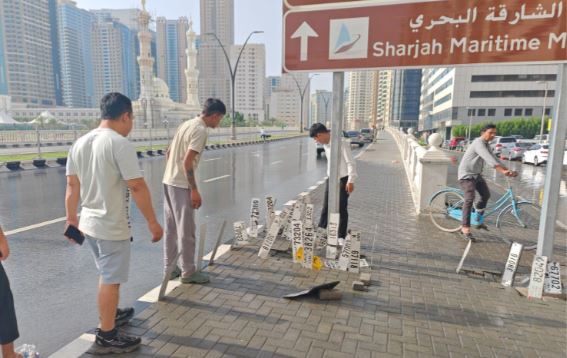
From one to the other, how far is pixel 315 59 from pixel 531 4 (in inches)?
89.5

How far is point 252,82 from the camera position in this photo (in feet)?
412

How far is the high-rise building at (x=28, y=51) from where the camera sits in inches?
3797

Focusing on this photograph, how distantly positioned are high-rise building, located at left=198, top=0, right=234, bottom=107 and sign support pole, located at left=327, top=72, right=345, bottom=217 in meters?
119

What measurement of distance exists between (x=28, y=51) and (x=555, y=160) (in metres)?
122

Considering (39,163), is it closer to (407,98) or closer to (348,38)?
(348,38)

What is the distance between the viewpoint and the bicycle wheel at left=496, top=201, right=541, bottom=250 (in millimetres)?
6427

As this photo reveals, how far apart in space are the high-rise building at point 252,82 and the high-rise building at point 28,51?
53679mm

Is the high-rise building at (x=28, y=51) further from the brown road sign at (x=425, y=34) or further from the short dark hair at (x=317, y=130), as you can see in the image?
the brown road sign at (x=425, y=34)

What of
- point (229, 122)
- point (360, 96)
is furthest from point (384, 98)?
point (229, 122)

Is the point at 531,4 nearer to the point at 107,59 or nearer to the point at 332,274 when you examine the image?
the point at 332,274

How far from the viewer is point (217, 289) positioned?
425 centimetres

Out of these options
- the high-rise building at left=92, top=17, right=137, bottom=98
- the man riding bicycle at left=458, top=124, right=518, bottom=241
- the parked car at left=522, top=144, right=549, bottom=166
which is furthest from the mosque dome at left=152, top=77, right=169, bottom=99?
the man riding bicycle at left=458, top=124, right=518, bottom=241

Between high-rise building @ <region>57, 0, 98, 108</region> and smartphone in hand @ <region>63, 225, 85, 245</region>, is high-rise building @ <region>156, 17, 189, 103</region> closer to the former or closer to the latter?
high-rise building @ <region>57, 0, 98, 108</region>

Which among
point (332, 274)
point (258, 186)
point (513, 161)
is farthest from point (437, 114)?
point (332, 274)
